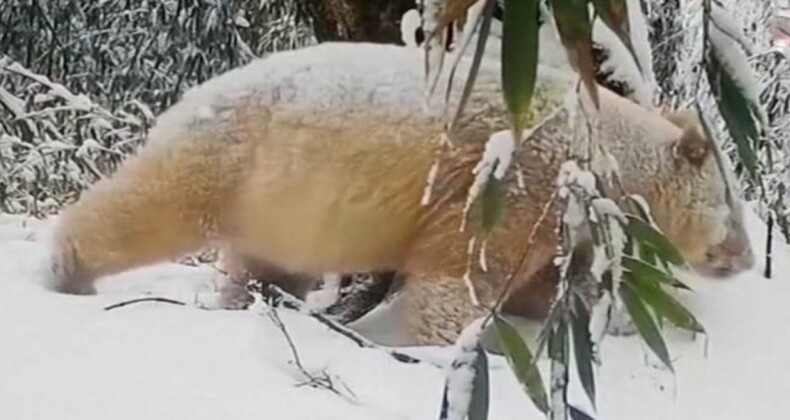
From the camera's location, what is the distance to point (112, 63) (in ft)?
2.01

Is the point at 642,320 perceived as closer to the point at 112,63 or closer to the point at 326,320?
the point at 326,320

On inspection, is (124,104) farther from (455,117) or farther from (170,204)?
(455,117)

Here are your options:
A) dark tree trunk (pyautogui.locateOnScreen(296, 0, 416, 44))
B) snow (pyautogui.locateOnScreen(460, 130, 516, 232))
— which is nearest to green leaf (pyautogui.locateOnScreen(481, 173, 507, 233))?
snow (pyautogui.locateOnScreen(460, 130, 516, 232))

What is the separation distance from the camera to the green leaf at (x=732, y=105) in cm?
50

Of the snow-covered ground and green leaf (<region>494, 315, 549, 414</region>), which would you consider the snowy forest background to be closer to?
the snow-covered ground

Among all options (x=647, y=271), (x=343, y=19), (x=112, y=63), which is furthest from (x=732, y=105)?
(x=112, y=63)

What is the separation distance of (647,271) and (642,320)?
30 millimetres

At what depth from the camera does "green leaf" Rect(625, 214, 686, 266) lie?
55cm

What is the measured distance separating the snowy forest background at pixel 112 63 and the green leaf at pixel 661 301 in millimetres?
112

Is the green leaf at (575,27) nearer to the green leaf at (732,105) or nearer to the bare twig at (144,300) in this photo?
the green leaf at (732,105)

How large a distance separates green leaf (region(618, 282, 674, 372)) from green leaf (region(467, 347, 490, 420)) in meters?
0.08

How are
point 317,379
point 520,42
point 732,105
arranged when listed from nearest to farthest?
point 520,42
point 732,105
point 317,379

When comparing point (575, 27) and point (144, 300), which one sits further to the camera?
point (144, 300)

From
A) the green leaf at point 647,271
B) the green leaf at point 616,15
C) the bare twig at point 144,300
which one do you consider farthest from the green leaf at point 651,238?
the bare twig at point 144,300
